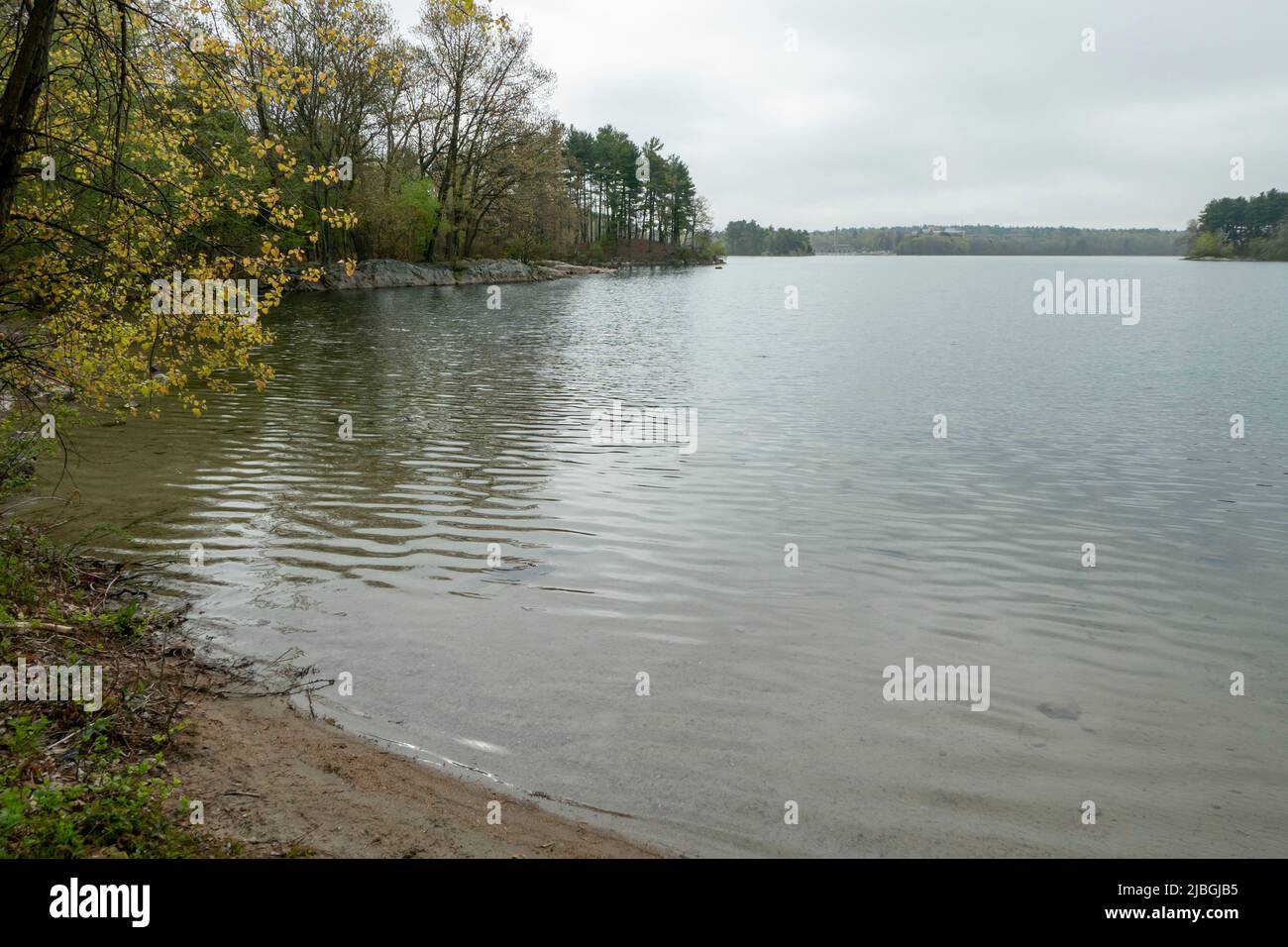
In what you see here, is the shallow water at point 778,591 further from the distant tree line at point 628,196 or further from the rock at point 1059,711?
the distant tree line at point 628,196

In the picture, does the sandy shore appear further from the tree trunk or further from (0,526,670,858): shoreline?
the tree trunk

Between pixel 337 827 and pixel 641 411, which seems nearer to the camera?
pixel 337 827

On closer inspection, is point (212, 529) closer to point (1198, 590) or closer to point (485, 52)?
point (1198, 590)

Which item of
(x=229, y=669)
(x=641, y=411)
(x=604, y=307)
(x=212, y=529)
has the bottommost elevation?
(x=229, y=669)

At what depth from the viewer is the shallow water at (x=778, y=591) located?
601 cm

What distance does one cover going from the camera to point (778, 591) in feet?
31.2

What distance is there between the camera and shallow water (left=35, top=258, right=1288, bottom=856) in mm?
6012

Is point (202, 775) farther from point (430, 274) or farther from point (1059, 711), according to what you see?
point (430, 274)

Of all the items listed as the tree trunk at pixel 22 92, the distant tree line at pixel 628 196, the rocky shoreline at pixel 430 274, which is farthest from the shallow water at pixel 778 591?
the distant tree line at pixel 628 196

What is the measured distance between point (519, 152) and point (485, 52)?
866 centimetres

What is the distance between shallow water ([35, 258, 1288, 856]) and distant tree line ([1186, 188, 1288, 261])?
6244 inches

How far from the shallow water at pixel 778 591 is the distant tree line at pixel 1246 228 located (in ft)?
520

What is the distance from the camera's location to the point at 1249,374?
25.6 meters
